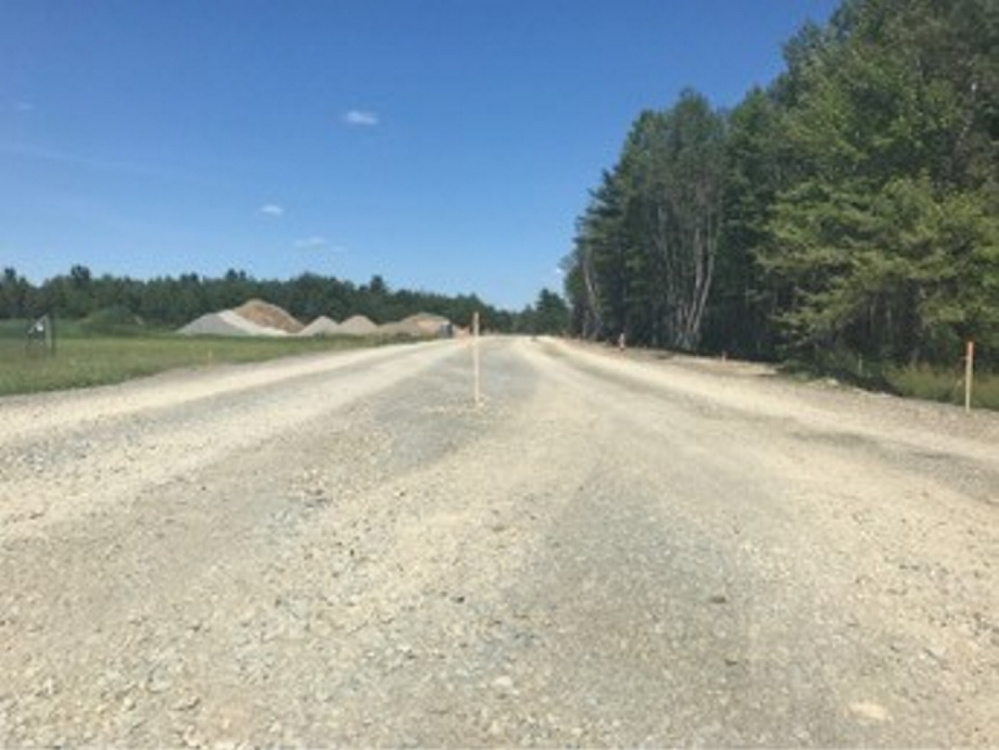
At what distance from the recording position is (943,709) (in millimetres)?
5359

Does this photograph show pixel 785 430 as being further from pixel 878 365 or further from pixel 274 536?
pixel 878 365

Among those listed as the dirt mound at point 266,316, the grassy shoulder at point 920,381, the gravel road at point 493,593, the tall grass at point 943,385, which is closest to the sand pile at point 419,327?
the dirt mound at point 266,316

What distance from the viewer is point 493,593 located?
726cm

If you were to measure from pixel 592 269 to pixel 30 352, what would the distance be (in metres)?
75.3

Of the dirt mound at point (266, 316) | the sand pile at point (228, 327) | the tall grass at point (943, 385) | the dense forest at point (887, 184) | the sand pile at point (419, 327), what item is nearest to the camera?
the tall grass at point (943, 385)

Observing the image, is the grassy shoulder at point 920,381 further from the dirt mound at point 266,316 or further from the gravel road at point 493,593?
the dirt mound at point 266,316

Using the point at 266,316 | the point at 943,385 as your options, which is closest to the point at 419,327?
the point at 266,316

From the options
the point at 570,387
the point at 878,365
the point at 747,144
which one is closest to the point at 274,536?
the point at 570,387

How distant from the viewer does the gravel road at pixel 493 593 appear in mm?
5238

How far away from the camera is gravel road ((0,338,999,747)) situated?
5238mm

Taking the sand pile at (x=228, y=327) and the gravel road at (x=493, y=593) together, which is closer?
the gravel road at (x=493, y=593)

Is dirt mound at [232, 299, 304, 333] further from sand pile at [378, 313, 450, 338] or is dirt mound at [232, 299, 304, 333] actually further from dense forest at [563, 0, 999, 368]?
dense forest at [563, 0, 999, 368]

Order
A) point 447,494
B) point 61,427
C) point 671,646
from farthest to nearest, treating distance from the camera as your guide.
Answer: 1. point 61,427
2. point 447,494
3. point 671,646

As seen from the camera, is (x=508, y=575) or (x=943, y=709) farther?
(x=508, y=575)
